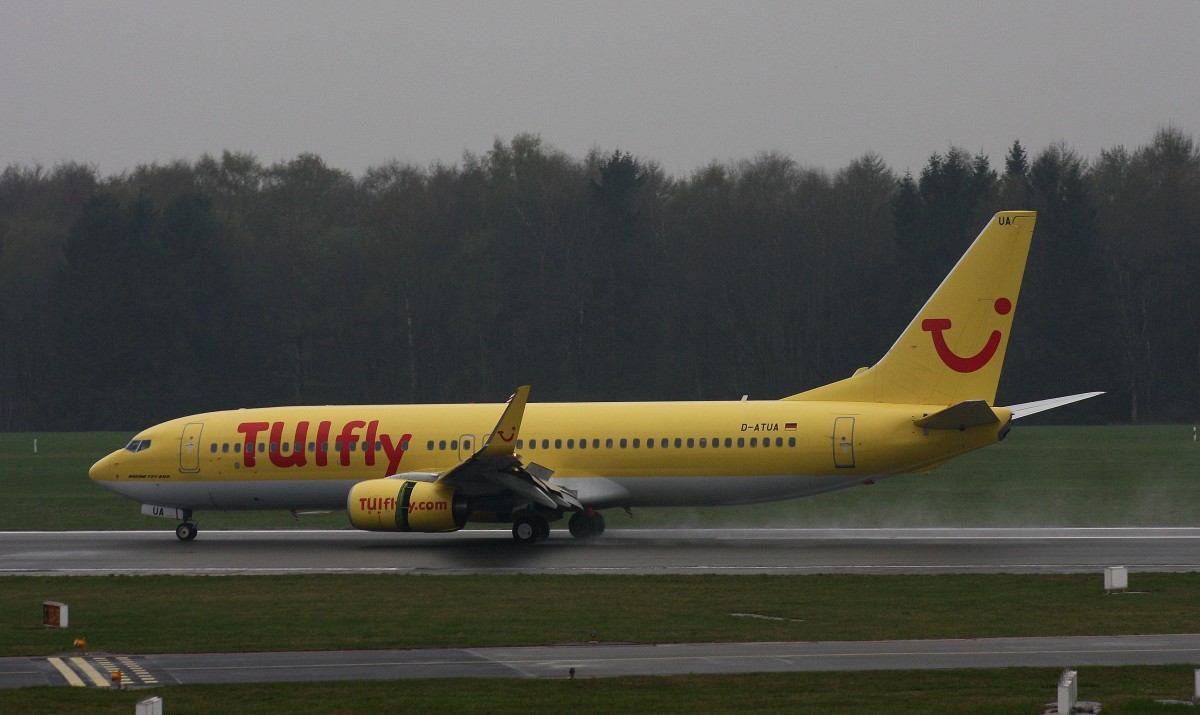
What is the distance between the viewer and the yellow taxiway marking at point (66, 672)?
1476 centimetres

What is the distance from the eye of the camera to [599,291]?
83.2 metres

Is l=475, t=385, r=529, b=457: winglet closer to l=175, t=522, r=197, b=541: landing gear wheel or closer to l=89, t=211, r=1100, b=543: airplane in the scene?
l=89, t=211, r=1100, b=543: airplane

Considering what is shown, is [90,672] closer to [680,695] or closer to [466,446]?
[680,695]

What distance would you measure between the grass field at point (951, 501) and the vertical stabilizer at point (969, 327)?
17.7ft

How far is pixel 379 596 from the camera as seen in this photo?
2178 centimetres

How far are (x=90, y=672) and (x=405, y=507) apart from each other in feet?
44.4

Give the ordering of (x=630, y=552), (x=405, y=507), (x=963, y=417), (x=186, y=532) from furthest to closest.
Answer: (x=186, y=532)
(x=405, y=507)
(x=630, y=552)
(x=963, y=417)

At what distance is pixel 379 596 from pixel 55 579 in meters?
6.74

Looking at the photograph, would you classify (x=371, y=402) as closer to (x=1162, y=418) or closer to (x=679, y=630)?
(x=1162, y=418)

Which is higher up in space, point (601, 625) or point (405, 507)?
point (405, 507)

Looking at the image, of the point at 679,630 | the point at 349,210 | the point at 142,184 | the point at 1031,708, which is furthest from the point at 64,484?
the point at 142,184

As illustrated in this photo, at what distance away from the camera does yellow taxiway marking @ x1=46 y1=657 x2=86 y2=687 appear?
14.8 metres

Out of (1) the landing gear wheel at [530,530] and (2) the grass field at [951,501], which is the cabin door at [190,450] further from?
(1) the landing gear wheel at [530,530]

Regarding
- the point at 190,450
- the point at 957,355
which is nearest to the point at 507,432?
the point at 190,450
